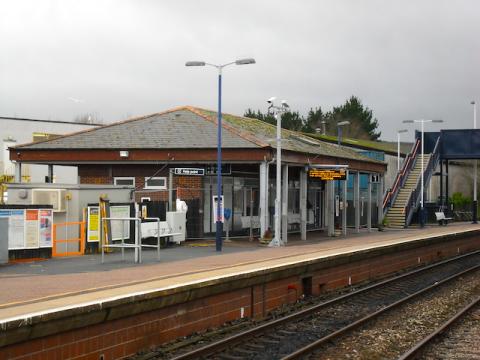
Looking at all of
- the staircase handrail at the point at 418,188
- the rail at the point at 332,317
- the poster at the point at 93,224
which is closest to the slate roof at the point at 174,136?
the poster at the point at 93,224

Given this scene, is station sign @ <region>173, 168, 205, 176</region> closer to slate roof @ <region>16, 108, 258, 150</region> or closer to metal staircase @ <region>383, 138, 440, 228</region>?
slate roof @ <region>16, 108, 258, 150</region>

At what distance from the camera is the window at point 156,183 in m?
28.6

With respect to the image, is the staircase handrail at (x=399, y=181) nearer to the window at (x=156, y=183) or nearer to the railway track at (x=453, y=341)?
the window at (x=156, y=183)

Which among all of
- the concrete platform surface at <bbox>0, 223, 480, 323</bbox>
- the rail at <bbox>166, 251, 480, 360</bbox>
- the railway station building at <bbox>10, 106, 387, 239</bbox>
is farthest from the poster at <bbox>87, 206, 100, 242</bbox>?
the rail at <bbox>166, 251, 480, 360</bbox>

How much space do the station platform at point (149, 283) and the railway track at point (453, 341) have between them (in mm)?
3518

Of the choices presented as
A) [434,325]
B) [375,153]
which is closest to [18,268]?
[434,325]

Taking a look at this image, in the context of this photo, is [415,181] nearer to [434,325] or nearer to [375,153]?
[375,153]

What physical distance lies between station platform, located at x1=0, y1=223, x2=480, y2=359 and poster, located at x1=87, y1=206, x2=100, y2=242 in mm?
1328

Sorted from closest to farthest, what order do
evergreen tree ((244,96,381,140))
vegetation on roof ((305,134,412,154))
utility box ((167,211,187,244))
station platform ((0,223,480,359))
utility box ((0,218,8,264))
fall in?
1. station platform ((0,223,480,359))
2. utility box ((0,218,8,264))
3. utility box ((167,211,187,244))
4. vegetation on roof ((305,134,412,154))
5. evergreen tree ((244,96,381,140))

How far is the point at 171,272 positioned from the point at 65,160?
47.3 ft

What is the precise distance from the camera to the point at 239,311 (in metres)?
13.6

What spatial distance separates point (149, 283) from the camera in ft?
41.3

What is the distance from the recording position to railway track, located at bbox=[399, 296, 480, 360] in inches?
426

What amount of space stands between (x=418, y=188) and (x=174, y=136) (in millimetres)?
22333
